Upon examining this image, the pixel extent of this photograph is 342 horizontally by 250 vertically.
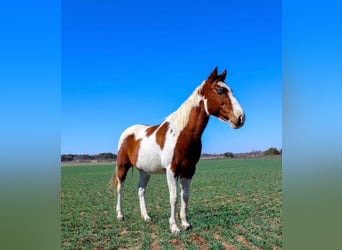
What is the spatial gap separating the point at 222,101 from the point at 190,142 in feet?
1.12

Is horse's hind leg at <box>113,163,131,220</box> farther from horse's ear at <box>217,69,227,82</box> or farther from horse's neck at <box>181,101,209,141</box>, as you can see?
horse's ear at <box>217,69,227,82</box>

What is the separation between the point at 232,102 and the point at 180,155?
49cm

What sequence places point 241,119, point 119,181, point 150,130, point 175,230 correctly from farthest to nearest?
point 119,181 < point 150,130 < point 175,230 < point 241,119

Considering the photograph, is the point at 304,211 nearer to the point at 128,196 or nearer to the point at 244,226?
the point at 244,226

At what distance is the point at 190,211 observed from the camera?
3143mm

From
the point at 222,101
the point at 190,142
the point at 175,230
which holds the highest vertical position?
the point at 222,101

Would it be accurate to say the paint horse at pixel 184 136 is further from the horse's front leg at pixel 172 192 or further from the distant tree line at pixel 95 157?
the distant tree line at pixel 95 157

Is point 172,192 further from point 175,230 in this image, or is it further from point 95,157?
point 95,157

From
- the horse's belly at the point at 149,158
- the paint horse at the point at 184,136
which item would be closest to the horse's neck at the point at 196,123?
the paint horse at the point at 184,136

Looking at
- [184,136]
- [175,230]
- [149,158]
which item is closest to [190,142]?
[184,136]

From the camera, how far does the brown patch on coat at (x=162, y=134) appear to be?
3029 mm

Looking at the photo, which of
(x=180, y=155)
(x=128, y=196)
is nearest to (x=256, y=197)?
(x=180, y=155)

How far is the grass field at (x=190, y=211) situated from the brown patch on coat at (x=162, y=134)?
0.81ft

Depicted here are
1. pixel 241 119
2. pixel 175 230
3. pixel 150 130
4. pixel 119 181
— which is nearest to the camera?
pixel 241 119
